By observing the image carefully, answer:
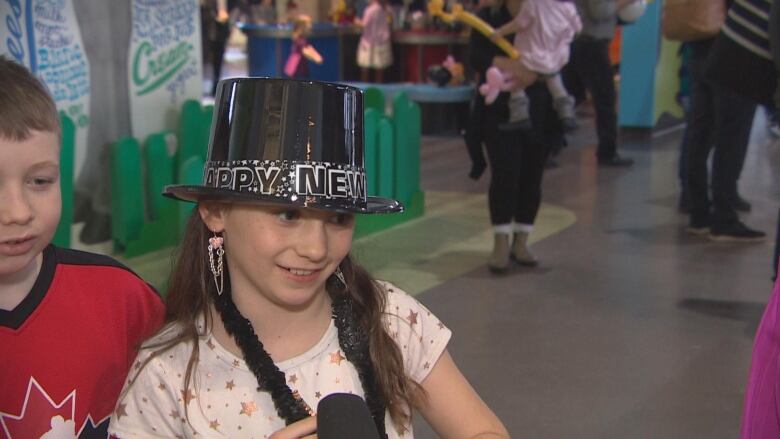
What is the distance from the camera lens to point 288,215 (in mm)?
1400

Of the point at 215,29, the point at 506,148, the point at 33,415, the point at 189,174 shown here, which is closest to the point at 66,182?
the point at 189,174

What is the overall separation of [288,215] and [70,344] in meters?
0.47

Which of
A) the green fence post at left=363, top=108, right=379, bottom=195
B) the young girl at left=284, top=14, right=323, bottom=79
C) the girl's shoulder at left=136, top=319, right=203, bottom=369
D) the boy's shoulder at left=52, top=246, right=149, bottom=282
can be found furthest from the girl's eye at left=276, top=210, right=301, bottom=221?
the young girl at left=284, top=14, right=323, bottom=79

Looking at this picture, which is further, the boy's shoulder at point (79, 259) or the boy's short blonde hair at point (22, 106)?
the boy's shoulder at point (79, 259)

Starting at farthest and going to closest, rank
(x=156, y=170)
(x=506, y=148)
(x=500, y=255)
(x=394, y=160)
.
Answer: (x=394, y=160) → (x=156, y=170) → (x=500, y=255) → (x=506, y=148)

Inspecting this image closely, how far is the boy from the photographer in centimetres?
145

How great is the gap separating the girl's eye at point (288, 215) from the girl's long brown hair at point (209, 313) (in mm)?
160

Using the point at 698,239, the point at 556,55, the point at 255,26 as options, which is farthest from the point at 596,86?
the point at 255,26

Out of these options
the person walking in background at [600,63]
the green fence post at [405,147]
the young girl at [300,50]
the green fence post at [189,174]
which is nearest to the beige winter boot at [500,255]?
the green fence post at [405,147]

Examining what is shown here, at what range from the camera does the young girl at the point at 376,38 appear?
35.4 ft

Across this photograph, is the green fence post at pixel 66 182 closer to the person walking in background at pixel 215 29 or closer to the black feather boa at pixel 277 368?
the black feather boa at pixel 277 368

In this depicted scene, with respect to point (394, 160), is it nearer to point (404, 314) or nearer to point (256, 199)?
point (404, 314)

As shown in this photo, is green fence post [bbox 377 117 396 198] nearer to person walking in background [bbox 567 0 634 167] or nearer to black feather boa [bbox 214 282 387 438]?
person walking in background [bbox 567 0 634 167]

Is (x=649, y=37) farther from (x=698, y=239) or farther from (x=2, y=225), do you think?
(x=2, y=225)
